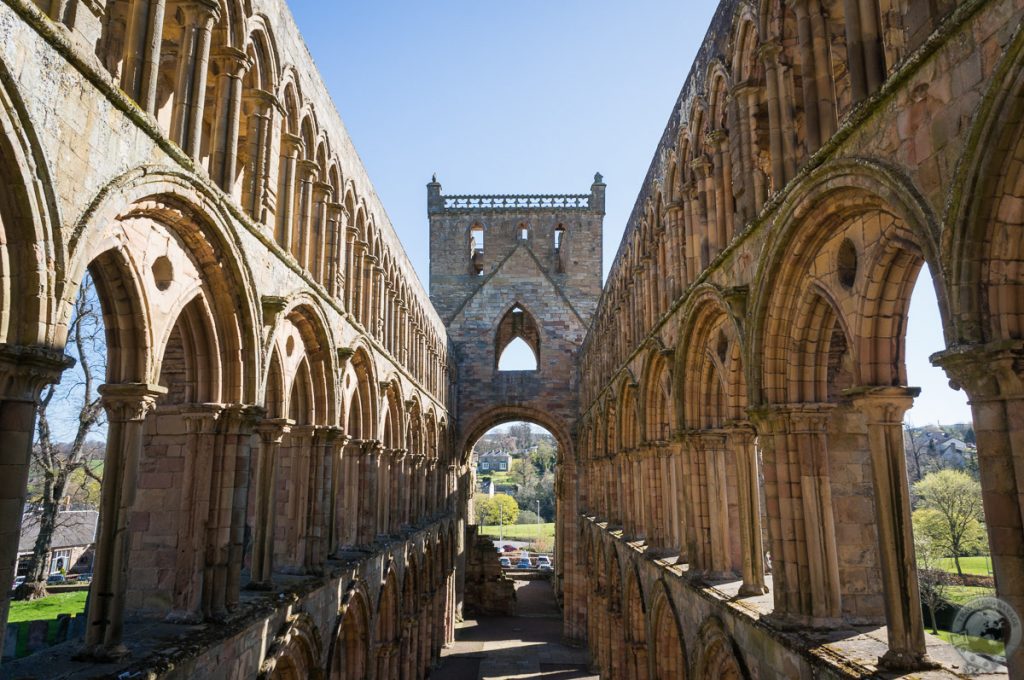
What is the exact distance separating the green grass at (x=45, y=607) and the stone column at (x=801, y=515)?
1714 cm

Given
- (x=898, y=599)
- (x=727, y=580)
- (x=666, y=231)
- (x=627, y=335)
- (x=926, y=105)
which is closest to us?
(x=926, y=105)

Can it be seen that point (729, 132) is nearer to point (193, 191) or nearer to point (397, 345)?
point (193, 191)

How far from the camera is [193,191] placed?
7.26 m

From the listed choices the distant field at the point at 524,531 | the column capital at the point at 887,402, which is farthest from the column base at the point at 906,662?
the distant field at the point at 524,531

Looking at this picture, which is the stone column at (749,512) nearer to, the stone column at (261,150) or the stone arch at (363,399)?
→ the stone column at (261,150)

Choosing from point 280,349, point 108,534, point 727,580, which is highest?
point 280,349

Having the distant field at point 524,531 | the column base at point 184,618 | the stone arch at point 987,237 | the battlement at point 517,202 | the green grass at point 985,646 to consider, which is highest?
the battlement at point 517,202

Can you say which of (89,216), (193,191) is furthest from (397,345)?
(89,216)

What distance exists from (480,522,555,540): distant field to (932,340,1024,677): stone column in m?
74.2

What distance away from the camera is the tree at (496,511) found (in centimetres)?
8931

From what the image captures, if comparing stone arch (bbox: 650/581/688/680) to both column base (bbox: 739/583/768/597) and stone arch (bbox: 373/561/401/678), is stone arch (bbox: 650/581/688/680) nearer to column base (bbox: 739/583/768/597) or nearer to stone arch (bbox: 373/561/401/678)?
column base (bbox: 739/583/768/597)

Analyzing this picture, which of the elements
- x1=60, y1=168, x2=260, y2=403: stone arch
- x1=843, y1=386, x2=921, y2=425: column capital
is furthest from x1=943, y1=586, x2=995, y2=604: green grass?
x1=60, y1=168, x2=260, y2=403: stone arch

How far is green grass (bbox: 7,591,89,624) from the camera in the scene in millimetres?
18000

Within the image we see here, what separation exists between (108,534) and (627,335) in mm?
14163
